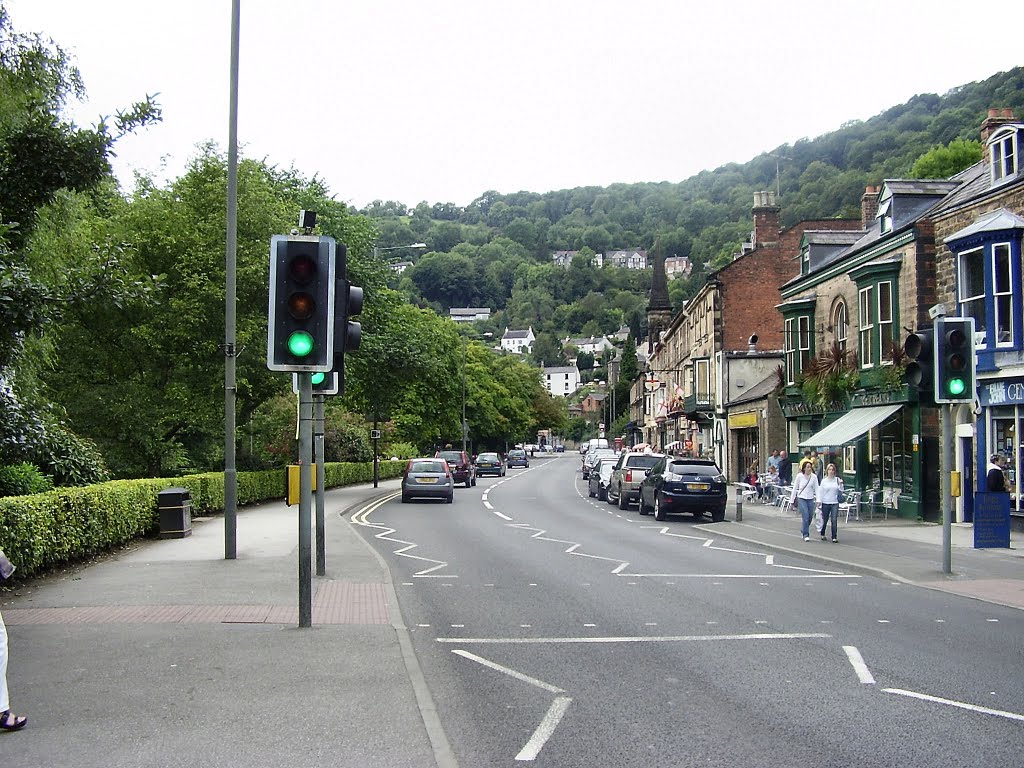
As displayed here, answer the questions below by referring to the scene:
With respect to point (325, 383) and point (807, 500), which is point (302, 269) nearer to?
point (325, 383)

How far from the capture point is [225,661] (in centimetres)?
807

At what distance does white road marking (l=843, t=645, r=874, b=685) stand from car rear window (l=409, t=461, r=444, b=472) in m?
26.0

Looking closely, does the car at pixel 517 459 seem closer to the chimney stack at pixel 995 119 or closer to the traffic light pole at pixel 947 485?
the chimney stack at pixel 995 119

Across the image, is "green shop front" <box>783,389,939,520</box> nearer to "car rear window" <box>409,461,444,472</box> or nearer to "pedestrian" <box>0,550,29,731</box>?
"car rear window" <box>409,461,444,472</box>

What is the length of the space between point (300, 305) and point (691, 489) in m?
18.6

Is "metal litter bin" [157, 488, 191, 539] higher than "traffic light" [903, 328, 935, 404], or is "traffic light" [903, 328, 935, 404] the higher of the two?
"traffic light" [903, 328, 935, 404]

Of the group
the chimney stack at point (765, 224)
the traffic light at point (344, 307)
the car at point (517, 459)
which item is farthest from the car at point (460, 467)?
the car at point (517, 459)

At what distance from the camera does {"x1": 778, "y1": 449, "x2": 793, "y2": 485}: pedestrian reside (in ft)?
111

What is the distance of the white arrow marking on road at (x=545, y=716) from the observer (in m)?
6.00

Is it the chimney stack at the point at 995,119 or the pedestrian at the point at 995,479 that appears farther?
the chimney stack at the point at 995,119

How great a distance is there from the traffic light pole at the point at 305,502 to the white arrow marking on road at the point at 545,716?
1.52 meters

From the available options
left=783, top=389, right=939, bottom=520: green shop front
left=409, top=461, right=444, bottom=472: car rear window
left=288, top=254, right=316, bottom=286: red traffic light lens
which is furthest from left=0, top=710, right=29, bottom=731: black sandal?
left=409, top=461, right=444, bottom=472: car rear window

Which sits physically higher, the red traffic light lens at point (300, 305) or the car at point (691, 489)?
the red traffic light lens at point (300, 305)

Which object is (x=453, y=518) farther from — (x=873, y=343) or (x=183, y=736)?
(x=183, y=736)
